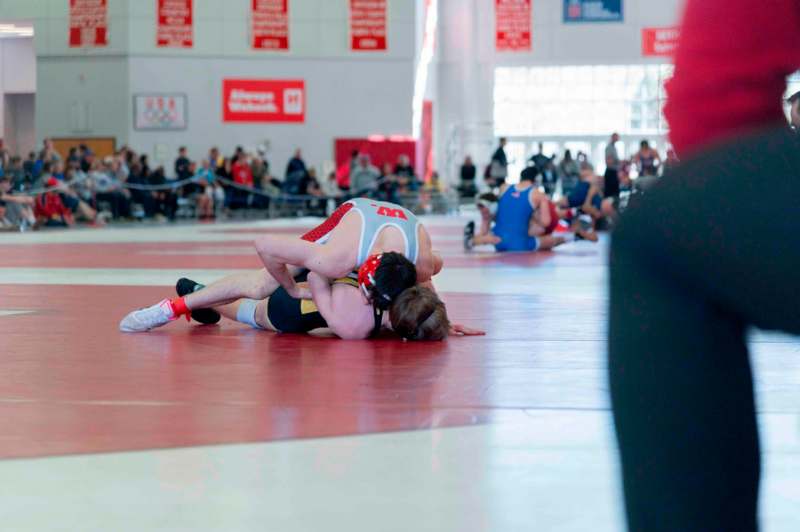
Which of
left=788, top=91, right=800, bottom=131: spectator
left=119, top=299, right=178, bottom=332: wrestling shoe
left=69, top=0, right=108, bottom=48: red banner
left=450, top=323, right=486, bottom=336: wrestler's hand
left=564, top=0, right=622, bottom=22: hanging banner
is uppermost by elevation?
left=564, top=0, right=622, bottom=22: hanging banner

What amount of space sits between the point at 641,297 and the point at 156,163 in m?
33.5

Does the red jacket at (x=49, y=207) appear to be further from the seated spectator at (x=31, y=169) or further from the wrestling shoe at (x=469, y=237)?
the wrestling shoe at (x=469, y=237)

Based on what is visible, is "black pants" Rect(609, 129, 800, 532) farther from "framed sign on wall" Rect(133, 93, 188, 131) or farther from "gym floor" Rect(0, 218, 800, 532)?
"framed sign on wall" Rect(133, 93, 188, 131)

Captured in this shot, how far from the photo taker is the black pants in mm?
1383

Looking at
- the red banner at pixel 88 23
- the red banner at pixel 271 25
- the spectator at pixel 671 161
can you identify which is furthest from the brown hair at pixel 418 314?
the red banner at pixel 271 25

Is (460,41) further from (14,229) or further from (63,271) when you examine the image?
(63,271)

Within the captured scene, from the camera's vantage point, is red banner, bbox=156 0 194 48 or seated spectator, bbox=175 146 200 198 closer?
seated spectator, bbox=175 146 200 198

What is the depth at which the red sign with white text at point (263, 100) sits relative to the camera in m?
34.7

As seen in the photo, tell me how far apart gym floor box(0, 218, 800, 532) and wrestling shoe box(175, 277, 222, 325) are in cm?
8

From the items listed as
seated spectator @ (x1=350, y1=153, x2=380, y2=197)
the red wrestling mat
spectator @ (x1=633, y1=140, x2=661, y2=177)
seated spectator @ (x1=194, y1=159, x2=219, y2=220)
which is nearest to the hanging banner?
seated spectator @ (x1=350, y1=153, x2=380, y2=197)

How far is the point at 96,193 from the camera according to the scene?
26656 millimetres

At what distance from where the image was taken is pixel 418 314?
23.1 feet

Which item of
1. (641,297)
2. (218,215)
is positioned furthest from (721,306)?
(218,215)

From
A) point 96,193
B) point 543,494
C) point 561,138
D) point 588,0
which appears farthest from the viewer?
point 561,138
